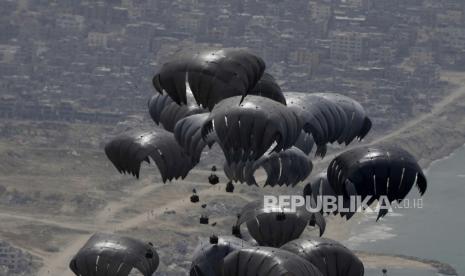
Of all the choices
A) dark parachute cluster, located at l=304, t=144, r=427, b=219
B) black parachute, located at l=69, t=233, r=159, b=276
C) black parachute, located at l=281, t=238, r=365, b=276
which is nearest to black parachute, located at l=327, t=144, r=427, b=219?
dark parachute cluster, located at l=304, t=144, r=427, b=219

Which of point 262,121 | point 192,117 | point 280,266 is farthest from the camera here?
point 192,117

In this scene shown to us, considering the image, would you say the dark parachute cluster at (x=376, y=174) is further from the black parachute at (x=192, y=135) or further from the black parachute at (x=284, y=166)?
the black parachute at (x=192, y=135)

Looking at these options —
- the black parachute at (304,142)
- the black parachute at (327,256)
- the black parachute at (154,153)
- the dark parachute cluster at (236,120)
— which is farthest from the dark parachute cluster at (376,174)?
the black parachute at (154,153)

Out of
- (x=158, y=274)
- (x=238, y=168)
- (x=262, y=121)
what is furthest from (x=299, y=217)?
(x=158, y=274)

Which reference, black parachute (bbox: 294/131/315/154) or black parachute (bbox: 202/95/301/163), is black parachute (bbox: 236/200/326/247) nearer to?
black parachute (bbox: 294/131/315/154)

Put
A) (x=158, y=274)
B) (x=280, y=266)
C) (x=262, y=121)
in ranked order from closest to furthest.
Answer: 1. (x=280, y=266)
2. (x=262, y=121)
3. (x=158, y=274)

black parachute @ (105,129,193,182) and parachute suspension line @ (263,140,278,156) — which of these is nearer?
parachute suspension line @ (263,140,278,156)

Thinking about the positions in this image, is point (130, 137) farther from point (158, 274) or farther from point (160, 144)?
point (158, 274)
